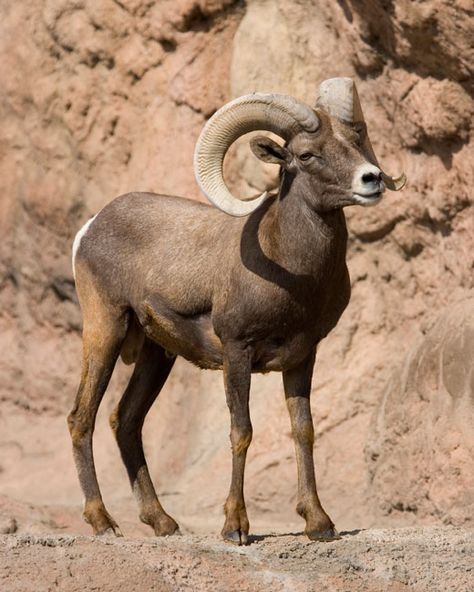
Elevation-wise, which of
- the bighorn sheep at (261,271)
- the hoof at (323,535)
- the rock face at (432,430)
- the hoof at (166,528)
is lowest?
the rock face at (432,430)

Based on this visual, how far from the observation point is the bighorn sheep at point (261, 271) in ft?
31.3

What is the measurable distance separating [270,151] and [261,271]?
81cm

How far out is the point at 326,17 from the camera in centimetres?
1483

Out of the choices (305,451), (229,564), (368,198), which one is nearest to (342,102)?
(368,198)

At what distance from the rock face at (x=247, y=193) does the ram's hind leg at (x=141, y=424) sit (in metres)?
2.91

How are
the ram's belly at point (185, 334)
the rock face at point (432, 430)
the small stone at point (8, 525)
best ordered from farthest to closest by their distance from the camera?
the rock face at point (432, 430) < the small stone at point (8, 525) < the ram's belly at point (185, 334)

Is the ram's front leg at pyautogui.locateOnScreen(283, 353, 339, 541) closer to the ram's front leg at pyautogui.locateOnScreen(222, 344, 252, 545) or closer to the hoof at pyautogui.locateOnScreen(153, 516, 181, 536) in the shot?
the ram's front leg at pyautogui.locateOnScreen(222, 344, 252, 545)

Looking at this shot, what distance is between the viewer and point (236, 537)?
9320 millimetres

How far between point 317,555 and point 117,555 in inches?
51.3

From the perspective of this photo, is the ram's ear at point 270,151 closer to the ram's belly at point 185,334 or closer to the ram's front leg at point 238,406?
the ram's belly at point 185,334

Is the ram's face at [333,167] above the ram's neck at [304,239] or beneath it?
above

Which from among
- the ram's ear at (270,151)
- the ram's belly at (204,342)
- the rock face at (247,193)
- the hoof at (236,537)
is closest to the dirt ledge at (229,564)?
the hoof at (236,537)

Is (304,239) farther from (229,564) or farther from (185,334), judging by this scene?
(229,564)

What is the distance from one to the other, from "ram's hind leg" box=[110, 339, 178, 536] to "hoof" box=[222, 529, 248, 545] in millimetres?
1264
